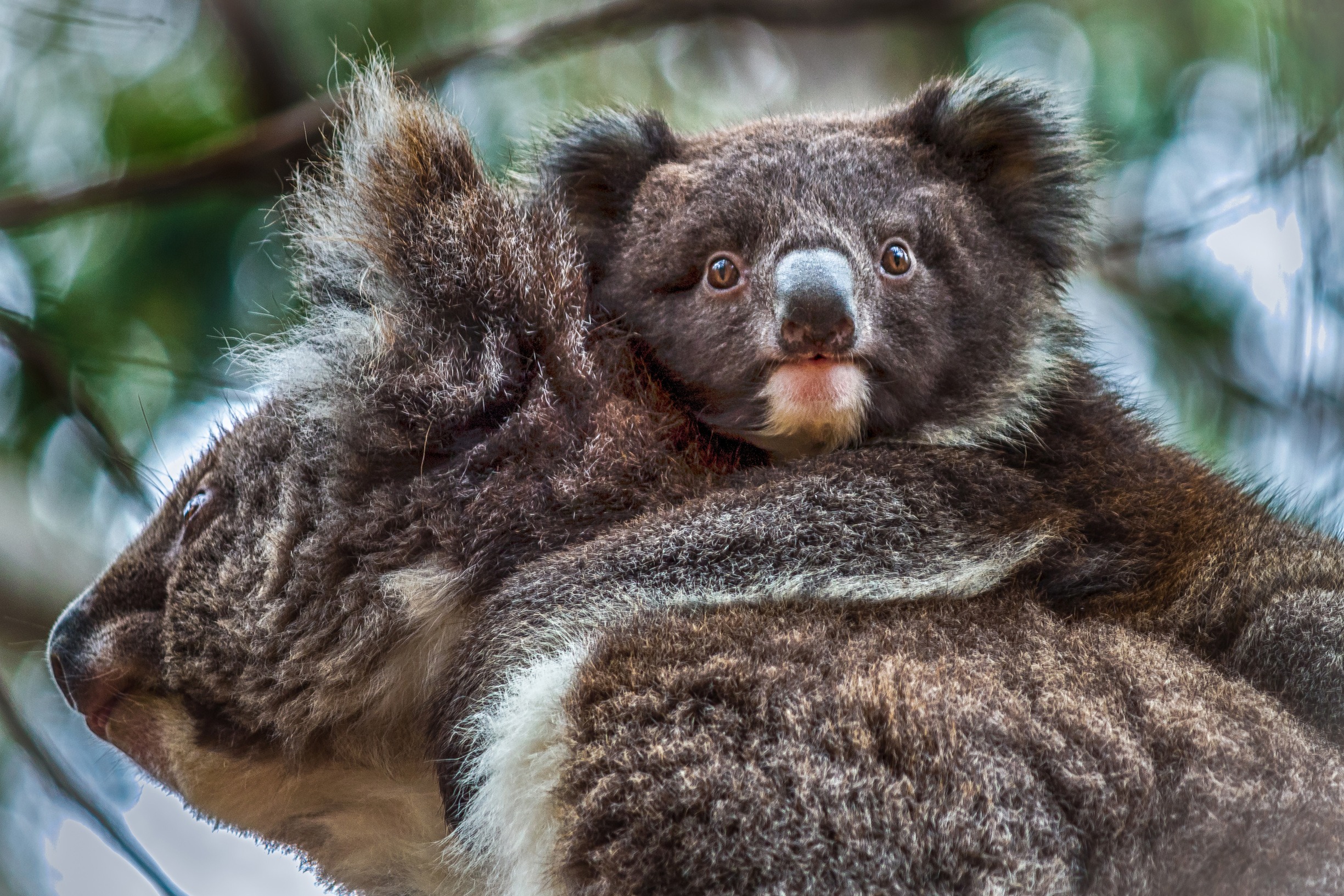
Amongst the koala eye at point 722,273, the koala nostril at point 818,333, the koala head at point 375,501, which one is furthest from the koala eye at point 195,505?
the koala nostril at point 818,333

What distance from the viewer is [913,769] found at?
196 centimetres

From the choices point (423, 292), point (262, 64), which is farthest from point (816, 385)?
point (262, 64)

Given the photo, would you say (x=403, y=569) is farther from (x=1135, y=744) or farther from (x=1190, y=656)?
(x=1190, y=656)

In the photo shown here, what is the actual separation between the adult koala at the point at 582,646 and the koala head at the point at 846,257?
12cm

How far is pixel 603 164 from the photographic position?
10.4 feet

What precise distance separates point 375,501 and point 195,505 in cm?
63

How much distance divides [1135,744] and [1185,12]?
4.70 meters

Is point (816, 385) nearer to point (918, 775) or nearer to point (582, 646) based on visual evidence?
point (582, 646)

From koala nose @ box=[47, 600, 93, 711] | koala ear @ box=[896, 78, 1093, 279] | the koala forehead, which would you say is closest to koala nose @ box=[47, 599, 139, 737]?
koala nose @ box=[47, 600, 93, 711]

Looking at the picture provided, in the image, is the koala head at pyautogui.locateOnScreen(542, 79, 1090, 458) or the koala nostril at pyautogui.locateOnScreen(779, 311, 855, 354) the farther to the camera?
the koala head at pyautogui.locateOnScreen(542, 79, 1090, 458)

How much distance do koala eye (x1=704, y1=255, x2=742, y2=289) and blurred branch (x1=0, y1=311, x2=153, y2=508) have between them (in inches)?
62.3

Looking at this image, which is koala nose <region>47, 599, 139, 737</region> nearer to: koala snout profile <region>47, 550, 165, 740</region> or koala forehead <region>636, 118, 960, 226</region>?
koala snout profile <region>47, 550, 165, 740</region>

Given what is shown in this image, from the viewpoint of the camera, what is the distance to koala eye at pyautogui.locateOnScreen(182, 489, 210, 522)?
273cm

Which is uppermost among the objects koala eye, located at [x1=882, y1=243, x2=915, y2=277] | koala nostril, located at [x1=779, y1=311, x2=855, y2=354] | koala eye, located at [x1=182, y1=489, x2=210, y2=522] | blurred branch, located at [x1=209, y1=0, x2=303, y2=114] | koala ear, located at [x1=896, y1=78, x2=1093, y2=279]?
blurred branch, located at [x1=209, y1=0, x2=303, y2=114]
